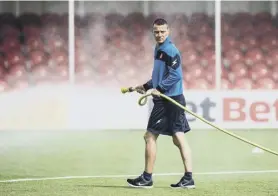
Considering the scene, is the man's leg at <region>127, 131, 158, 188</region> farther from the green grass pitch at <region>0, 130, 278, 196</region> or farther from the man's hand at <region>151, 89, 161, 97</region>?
the man's hand at <region>151, 89, 161, 97</region>

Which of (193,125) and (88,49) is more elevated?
(88,49)

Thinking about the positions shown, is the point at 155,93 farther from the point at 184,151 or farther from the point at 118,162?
the point at 118,162

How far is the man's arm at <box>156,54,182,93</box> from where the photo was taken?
9742mm

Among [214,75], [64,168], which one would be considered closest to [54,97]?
[214,75]

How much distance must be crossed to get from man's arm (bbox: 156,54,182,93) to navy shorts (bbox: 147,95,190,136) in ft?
0.75

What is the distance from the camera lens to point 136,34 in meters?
21.4

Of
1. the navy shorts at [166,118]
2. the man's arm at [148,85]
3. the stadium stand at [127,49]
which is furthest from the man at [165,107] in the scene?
the stadium stand at [127,49]

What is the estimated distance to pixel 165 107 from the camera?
393 inches

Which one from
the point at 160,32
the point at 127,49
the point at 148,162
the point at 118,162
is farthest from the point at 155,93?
the point at 127,49

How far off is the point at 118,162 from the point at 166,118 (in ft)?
9.66

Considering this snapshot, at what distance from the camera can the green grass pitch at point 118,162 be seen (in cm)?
996

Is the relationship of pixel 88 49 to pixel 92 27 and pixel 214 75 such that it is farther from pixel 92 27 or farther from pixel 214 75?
pixel 214 75

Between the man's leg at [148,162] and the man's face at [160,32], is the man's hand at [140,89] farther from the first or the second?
the man's face at [160,32]

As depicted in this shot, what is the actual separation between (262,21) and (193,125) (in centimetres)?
496
